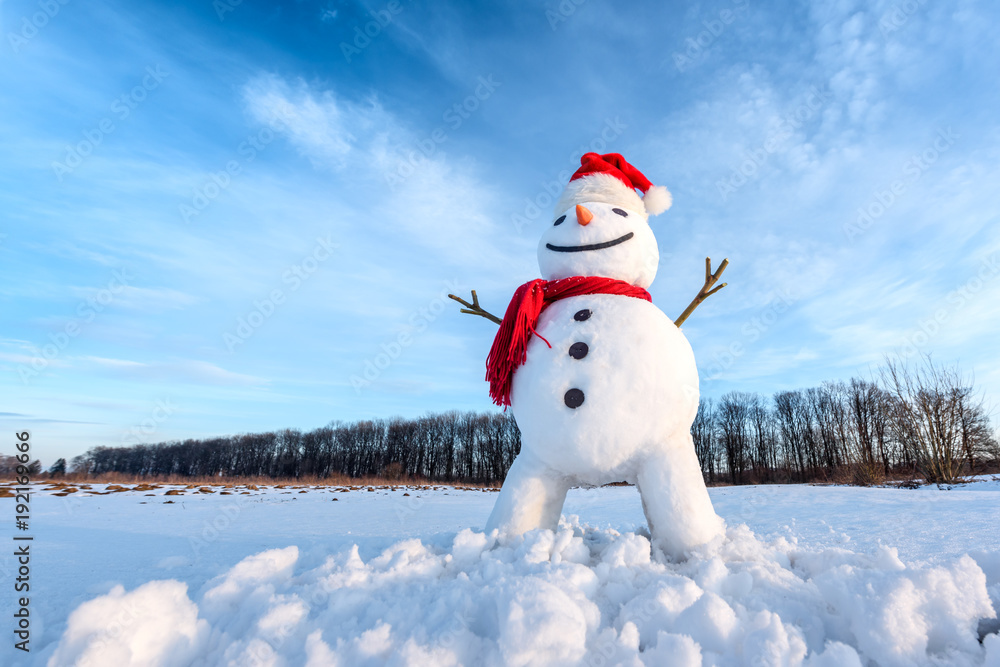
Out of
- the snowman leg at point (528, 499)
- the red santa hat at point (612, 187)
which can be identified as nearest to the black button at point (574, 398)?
the snowman leg at point (528, 499)

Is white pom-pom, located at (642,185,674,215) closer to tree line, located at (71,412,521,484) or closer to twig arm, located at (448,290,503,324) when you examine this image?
twig arm, located at (448,290,503,324)

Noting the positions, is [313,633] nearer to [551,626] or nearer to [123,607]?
[123,607]

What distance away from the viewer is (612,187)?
120 inches

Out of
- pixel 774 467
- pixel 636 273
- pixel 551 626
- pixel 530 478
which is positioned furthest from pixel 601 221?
pixel 774 467

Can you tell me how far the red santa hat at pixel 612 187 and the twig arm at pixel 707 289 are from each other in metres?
0.62

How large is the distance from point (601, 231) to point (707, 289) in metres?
0.82

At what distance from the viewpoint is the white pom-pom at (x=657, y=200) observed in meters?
3.25

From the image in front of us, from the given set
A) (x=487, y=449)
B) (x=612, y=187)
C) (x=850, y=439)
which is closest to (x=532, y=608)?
(x=612, y=187)

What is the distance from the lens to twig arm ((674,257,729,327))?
114 inches

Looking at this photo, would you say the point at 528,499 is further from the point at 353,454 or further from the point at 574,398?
the point at 353,454

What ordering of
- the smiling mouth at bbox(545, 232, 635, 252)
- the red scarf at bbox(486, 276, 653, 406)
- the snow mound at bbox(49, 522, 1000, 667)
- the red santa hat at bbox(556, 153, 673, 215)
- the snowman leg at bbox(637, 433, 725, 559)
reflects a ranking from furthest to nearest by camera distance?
the red santa hat at bbox(556, 153, 673, 215) < the smiling mouth at bbox(545, 232, 635, 252) < the red scarf at bbox(486, 276, 653, 406) < the snowman leg at bbox(637, 433, 725, 559) < the snow mound at bbox(49, 522, 1000, 667)

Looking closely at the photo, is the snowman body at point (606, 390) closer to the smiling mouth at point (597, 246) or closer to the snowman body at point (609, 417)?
the snowman body at point (609, 417)

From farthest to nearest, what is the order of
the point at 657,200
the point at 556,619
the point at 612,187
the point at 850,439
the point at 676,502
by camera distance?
the point at 850,439 < the point at 657,200 < the point at 612,187 < the point at 676,502 < the point at 556,619

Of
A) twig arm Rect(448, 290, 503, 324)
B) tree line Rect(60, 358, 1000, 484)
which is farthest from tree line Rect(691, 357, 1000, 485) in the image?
twig arm Rect(448, 290, 503, 324)
